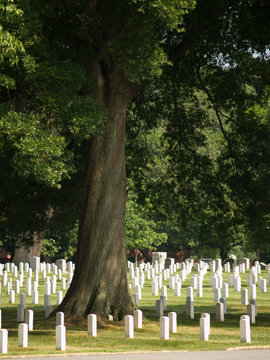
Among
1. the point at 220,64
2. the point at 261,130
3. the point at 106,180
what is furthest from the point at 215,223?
the point at 106,180

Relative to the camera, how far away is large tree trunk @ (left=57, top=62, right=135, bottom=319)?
17703mm

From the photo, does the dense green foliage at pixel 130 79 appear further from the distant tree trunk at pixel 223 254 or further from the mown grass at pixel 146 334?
the distant tree trunk at pixel 223 254

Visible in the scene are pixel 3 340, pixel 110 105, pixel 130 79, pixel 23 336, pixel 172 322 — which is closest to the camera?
pixel 3 340

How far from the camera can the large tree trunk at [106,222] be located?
17.7 m

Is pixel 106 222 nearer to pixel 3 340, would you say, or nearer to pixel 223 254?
pixel 3 340

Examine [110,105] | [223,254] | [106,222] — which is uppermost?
[110,105]

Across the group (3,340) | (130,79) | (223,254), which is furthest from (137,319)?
(223,254)

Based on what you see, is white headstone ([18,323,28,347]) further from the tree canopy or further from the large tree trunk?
the large tree trunk

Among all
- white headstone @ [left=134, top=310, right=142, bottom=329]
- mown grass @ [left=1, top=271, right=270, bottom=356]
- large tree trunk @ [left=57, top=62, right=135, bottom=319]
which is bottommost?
mown grass @ [left=1, top=271, right=270, bottom=356]

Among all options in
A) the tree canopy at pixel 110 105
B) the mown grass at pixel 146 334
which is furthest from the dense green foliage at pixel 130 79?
the mown grass at pixel 146 334

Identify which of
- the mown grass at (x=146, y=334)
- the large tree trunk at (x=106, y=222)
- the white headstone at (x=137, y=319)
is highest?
the large tree trunk at (x=106, y=222)

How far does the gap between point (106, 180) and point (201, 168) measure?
286 inches

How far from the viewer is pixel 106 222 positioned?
712 inches

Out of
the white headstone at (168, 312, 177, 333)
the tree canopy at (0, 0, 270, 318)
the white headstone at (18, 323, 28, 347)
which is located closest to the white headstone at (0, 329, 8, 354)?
the white headstone at (18, 323, 28, 347)
